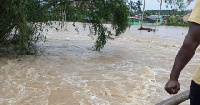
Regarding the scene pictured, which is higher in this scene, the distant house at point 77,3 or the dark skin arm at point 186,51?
the distant house at point 77,3

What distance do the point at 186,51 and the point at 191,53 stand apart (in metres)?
0.03

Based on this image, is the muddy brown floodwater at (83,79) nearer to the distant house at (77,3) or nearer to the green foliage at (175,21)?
the distant house at (77,3)

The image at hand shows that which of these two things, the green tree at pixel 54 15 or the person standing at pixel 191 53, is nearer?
the person standing at pixel 191 53

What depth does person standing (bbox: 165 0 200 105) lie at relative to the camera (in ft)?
3.88

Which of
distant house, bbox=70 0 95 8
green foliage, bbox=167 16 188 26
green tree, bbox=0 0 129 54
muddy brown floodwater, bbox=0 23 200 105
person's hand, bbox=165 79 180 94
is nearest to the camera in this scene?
person's hand, bbox=165 79 180 94

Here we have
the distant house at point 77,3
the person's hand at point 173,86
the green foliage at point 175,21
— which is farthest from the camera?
the green foliage at point 175,21

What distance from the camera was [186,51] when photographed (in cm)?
127

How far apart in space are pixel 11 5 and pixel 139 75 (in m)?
4.21

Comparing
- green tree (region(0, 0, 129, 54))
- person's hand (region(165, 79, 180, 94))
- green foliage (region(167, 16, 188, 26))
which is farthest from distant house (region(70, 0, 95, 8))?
green foliage (region(167, 16, 188, 26))

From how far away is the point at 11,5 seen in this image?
7.32 metres

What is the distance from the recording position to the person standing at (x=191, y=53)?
1.18 m

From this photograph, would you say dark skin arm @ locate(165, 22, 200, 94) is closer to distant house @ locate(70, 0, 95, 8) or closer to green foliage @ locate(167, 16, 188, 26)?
distant house @ locate(70, 0, 95, 8)

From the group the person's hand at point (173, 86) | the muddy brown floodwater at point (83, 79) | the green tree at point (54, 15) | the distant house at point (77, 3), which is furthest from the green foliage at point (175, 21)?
the person's hand at point (173, 86)

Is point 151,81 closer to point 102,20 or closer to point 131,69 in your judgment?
point 131,69
